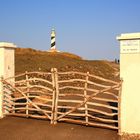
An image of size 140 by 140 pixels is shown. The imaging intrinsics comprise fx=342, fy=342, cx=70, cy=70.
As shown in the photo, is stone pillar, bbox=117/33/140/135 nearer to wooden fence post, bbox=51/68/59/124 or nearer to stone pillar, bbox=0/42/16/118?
wooden fence post, bbox=51/68/59/124

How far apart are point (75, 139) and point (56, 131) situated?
3.04 ft

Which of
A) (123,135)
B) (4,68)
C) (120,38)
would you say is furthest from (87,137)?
(4,68)

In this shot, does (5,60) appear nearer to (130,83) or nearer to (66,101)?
(66,101)

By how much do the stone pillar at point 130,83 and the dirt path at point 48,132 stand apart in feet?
1.74

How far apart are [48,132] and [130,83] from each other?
2658mm

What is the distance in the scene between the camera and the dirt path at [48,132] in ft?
29.9

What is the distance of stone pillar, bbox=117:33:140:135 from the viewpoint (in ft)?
29.8

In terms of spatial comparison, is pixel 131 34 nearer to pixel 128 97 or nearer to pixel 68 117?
pixel 128 97

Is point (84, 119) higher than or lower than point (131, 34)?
lower

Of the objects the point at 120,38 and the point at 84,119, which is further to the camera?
the point at 84,119

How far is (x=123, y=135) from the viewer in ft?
29.9

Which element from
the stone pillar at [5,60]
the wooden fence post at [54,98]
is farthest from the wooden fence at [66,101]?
the stone pillar at [5,60]

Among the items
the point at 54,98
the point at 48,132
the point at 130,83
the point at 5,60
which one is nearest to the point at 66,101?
the point at 54,98

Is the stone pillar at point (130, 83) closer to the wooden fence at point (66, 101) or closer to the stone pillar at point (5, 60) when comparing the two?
the wooden fence at point (66, 101)
